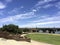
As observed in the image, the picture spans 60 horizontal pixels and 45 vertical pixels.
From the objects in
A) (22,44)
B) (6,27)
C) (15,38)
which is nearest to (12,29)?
(6,27)

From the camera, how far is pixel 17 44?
35062 millimetres

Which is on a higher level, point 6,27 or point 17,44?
point 6,27

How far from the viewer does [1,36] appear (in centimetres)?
4738

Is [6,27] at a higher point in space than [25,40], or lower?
higher

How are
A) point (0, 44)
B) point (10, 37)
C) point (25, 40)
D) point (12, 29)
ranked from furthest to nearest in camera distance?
point (12, 29)
point (10, 37)
point (25, 40)
point (0, 44)

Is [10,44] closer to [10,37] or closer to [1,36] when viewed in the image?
[10,37]

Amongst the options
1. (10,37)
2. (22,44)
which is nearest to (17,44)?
(22,44)

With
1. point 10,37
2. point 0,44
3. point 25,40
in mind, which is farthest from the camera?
point 10,37

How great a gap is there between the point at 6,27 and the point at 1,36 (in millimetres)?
22576

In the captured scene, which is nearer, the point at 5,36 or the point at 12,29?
the point at 5,36

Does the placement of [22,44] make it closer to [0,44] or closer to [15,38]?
[0,44]

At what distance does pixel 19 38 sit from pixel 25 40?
1.89 meters

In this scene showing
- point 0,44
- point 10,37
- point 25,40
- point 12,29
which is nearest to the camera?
point 0,44

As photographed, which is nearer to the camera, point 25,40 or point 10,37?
point 25,40
